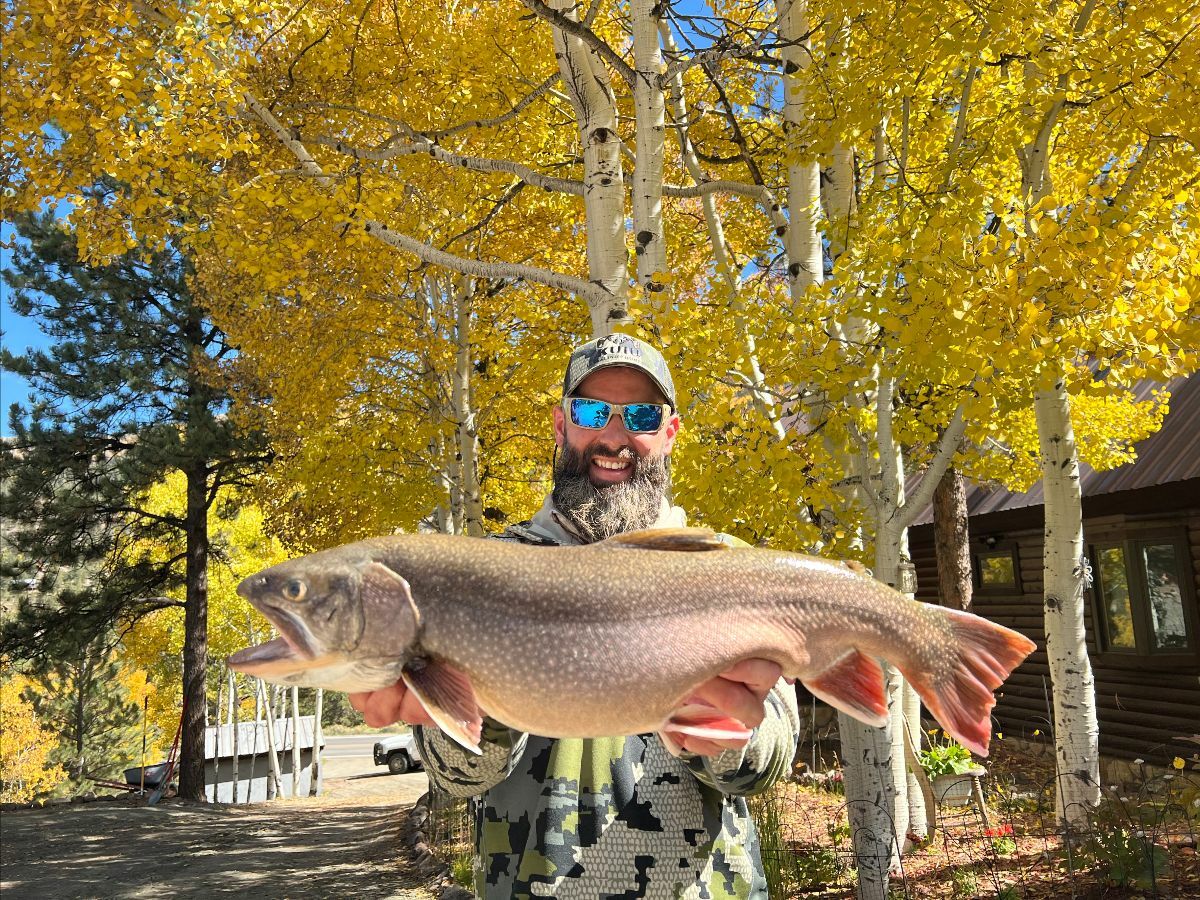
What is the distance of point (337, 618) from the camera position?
1.71 metres

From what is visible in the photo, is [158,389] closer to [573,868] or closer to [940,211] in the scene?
[940,211]

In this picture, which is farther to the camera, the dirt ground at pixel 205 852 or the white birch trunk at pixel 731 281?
the dirt ground at pixel 205 852

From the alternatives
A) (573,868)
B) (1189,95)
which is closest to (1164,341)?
(1189,95)

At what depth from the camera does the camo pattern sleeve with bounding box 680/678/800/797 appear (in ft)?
6.87

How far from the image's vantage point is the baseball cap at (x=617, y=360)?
8.30ft

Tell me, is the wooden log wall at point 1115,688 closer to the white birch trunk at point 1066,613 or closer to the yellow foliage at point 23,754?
the white birch trunk at point 1066,613

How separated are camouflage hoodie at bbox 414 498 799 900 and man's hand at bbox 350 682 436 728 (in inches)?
11.0

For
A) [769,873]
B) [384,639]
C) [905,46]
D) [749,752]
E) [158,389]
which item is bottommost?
[769,873]

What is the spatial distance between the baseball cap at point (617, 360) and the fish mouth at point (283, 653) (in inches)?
44.6

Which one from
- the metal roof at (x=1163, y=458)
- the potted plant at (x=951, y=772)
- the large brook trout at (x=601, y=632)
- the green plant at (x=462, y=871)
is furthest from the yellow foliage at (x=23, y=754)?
the large brook trout at (x=601, y=632)

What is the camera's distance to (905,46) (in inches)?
239

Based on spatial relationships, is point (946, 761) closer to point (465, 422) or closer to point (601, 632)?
point (465, 422)

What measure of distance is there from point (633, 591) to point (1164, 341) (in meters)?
4.27

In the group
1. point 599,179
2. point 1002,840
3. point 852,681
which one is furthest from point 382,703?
point 1002,840
